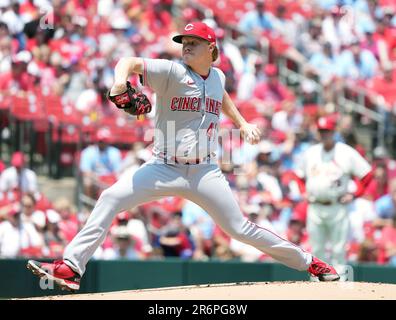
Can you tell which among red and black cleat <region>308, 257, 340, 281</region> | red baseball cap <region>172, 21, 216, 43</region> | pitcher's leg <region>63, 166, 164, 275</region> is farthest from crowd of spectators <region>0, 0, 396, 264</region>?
red baseball cap <region>172, 21, 216, 43</region>

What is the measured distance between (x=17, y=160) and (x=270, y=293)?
5305 millimetres

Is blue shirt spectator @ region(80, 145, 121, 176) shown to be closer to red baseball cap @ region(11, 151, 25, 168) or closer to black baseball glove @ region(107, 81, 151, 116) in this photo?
red baseball cap @ region(11, 151, 25, 168)

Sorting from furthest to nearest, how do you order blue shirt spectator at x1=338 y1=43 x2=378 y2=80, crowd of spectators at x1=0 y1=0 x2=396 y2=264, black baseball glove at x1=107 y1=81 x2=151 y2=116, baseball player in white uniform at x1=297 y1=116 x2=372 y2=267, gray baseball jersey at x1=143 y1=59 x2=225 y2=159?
blue shirt spectator at x1=338 y1=43 x2=378 y2=80, crowd of spectators at x1=0 y1=0 x2=396 y2=264, baseball player in white uniform at x1=297 y1=116 x2=372 y2=267, gray baseball jersey at x1=143 y1=59 x2=225 y2=159, black baseball glove at x1=107 y1=81 x2=151 y2=116

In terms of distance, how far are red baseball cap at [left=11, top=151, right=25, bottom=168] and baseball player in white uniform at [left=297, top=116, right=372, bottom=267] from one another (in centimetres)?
336

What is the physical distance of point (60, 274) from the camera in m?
6.88

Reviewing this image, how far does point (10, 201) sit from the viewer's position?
1143cm

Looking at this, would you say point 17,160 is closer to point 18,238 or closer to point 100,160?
point 18,238

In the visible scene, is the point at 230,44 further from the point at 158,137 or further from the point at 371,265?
the point at 158,137

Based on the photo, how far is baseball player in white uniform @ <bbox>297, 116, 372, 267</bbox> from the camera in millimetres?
10234

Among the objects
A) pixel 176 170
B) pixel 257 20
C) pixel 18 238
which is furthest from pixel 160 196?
pixel 257 20

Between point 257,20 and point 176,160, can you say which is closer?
point 176,160

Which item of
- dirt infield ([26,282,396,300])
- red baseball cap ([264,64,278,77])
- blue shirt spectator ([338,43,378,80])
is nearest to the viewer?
dirt infield ([26,282,396,300])

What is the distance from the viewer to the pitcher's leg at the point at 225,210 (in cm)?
702

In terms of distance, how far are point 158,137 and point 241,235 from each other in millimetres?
913
